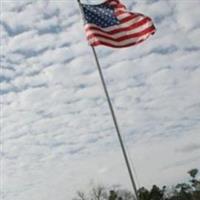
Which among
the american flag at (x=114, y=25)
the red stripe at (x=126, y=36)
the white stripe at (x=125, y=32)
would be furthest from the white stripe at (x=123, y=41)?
the white stripe at (x=125, y=32)

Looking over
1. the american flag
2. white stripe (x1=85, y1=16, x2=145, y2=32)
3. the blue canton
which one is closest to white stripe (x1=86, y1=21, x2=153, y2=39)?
the american flag

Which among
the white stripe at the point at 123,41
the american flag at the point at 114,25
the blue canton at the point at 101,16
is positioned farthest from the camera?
the blue canton at the point at 101,16

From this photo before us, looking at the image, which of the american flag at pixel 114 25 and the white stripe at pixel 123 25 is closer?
the american flag at pixel 114 25

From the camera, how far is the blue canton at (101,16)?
1908 cm

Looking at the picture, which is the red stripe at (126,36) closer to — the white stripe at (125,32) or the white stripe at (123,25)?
the white stripe at (125,32)

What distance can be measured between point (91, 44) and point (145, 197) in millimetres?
99134

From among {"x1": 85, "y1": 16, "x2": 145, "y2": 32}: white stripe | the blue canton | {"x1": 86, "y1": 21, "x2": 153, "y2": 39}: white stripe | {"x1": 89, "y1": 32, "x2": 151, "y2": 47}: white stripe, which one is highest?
the blue canton

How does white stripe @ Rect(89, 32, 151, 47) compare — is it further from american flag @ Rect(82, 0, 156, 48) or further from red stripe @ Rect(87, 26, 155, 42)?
red stripe @ Rect(87, 26, 155, 42)

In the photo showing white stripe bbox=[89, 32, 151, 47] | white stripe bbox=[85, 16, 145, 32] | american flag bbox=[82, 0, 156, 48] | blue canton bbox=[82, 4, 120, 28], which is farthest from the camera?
blue canton bbox=[82, 4, 120, 28]

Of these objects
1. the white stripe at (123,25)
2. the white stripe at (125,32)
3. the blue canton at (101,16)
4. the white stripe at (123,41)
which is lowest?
the white stripe at (123,41)

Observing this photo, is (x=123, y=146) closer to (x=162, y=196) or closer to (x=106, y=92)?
(x=106, y=92)

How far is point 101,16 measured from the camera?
19312 millimetres

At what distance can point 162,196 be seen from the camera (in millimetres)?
125688

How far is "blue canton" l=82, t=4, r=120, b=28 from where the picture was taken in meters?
19.1
